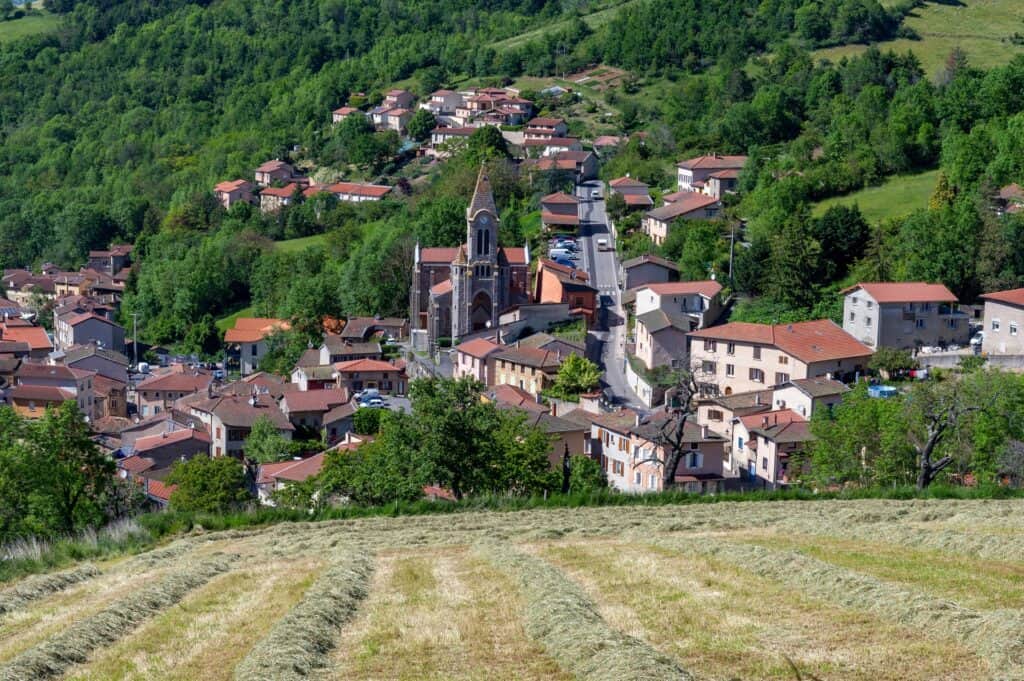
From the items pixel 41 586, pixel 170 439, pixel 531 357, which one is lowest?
pixel 170 439

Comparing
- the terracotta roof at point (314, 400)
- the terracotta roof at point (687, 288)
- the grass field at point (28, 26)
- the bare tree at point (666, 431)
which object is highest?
the grass field at point (28, 26)

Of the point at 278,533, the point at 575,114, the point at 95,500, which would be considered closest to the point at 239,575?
the point at 278,533

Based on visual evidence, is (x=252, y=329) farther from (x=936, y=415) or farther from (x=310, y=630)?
(x=310, y=630)

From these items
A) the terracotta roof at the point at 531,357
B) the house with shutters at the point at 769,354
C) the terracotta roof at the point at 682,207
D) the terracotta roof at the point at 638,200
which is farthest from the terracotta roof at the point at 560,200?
the house with shutters at the point at 769,354

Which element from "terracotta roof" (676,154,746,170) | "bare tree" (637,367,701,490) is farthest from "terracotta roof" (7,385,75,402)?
"terracotta roof" (676,154,746,170)

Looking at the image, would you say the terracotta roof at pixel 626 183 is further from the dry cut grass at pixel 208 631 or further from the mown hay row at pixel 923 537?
the dry cut grass at pixel 208 631

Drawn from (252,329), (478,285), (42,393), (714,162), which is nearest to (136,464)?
(42,393)
